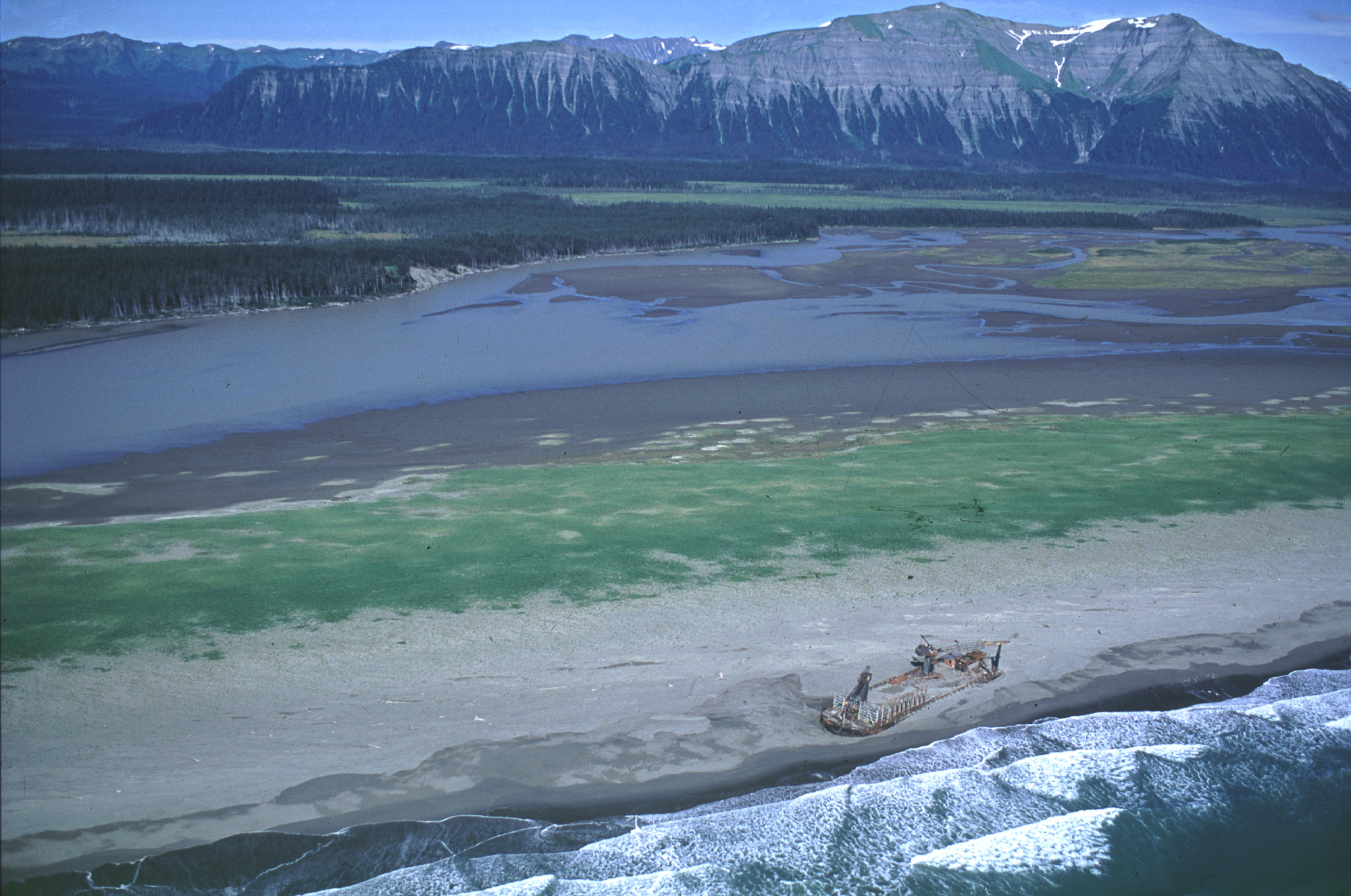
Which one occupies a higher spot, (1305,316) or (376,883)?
(1305,316)

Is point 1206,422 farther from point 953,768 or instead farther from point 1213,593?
point 953,768

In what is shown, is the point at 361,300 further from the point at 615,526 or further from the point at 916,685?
the point at 916,685

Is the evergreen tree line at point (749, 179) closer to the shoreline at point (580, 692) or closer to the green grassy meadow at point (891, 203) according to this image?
the green grassy meadow at point (891, 203)

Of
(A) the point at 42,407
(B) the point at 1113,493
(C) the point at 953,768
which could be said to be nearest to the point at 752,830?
(C) the point at 953,768

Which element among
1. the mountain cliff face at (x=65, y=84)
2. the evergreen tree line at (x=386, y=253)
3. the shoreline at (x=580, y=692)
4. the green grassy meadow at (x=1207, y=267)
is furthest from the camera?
the green grassy meadow at (x=1207, y=267)

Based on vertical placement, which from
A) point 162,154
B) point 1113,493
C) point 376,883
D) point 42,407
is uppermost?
point 162,154

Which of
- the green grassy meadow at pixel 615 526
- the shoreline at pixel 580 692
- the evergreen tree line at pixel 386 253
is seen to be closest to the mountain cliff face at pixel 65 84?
the evergreen tree line at pixel 386 253

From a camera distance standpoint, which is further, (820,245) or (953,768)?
(820,245)
